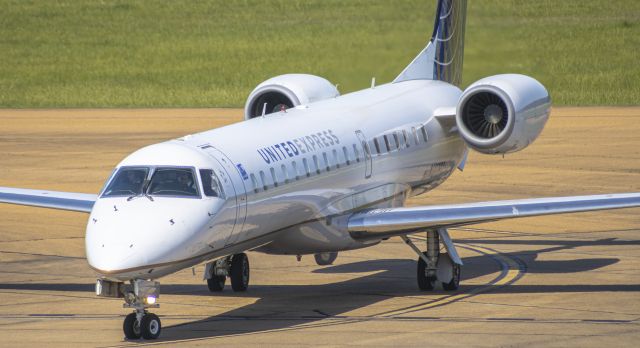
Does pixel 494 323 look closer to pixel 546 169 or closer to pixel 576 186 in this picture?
pixel 576 186

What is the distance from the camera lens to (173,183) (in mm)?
21609

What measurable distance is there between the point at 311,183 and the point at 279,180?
126 centimetres

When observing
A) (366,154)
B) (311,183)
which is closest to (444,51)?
(366,154)

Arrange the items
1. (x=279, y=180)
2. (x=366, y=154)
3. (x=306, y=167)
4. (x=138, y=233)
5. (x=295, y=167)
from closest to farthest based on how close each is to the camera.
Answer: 1. (x=138, y=233)
2. (x=279, y=180)
3. (x=295, y=167)
4. (x=306, y=167)
5. (x=366, y=154)

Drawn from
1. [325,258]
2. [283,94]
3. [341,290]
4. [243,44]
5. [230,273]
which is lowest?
[341,290]

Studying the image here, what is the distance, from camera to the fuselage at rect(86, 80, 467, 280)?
20.7 m

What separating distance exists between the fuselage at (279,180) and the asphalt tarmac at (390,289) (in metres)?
1.26

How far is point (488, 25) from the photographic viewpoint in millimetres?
49781

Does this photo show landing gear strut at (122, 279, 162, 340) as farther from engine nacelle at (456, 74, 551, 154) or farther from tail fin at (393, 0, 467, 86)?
tail fin at (393, 0, 467, 86)

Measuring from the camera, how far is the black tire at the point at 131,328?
2084 cm

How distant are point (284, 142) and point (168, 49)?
5867 centimetres

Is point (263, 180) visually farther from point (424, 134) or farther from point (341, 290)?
point (424, 134)

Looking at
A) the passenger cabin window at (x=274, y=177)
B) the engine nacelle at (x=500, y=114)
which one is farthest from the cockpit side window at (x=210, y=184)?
the engine nacelle at (x=500, y=114)

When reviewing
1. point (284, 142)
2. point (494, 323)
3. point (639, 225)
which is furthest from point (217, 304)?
point (639, 225)
